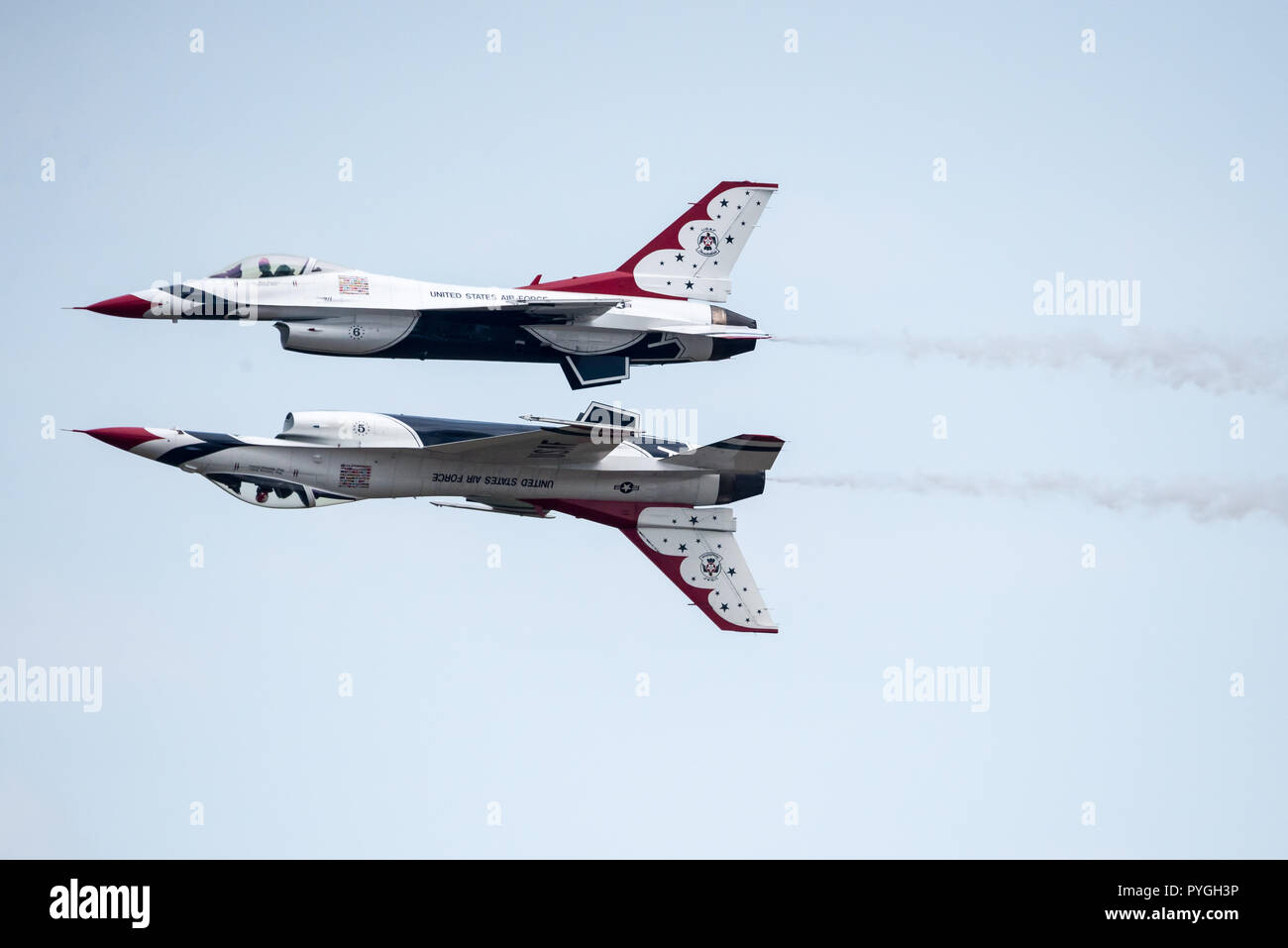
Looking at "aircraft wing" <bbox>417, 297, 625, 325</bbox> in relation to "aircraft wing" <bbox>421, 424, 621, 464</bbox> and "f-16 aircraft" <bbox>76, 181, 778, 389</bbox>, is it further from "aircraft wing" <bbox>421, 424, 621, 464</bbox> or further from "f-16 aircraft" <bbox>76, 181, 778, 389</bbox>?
"aircraft wing" <bbox>421, 424, 621, 464</bbox>

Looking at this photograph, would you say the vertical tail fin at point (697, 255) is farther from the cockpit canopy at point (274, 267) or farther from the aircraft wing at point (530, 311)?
the cockpit canopy at point (274, 267)

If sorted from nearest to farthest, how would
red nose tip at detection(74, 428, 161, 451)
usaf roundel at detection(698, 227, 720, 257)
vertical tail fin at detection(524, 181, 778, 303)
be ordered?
red nose tip at detection(74, 428, 161, 451)
vertical tail fin at detection(524, 181, 778, 303)
usaf roundel at detection(698, 227, 720, 257)

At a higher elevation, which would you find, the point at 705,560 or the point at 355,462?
the point at 355,462

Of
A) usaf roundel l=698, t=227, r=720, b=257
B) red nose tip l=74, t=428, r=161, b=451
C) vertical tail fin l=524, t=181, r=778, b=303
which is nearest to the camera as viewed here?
red nose tip l=74, t=428, r=161, b=451

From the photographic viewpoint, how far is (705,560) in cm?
5509

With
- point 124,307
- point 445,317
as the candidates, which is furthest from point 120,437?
point 445,317

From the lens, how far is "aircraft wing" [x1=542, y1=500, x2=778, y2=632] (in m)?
54.9

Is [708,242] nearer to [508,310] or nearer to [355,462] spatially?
[508,310]

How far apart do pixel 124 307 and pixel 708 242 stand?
12630 millimetres

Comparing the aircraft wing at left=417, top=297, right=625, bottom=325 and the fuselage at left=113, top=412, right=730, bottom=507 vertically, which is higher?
the aircraft wing at left=417, top=297, right=625, bottom=325

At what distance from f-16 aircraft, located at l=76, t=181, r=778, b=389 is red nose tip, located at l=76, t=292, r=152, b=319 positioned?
0.02 metres

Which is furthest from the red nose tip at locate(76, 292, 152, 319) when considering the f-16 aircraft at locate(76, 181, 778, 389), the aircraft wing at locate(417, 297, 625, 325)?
the aircraft wing at locate(417, 297, 625, 325)

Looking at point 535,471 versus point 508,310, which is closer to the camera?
point 535,471

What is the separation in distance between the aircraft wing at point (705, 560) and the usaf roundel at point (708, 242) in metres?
5.83
